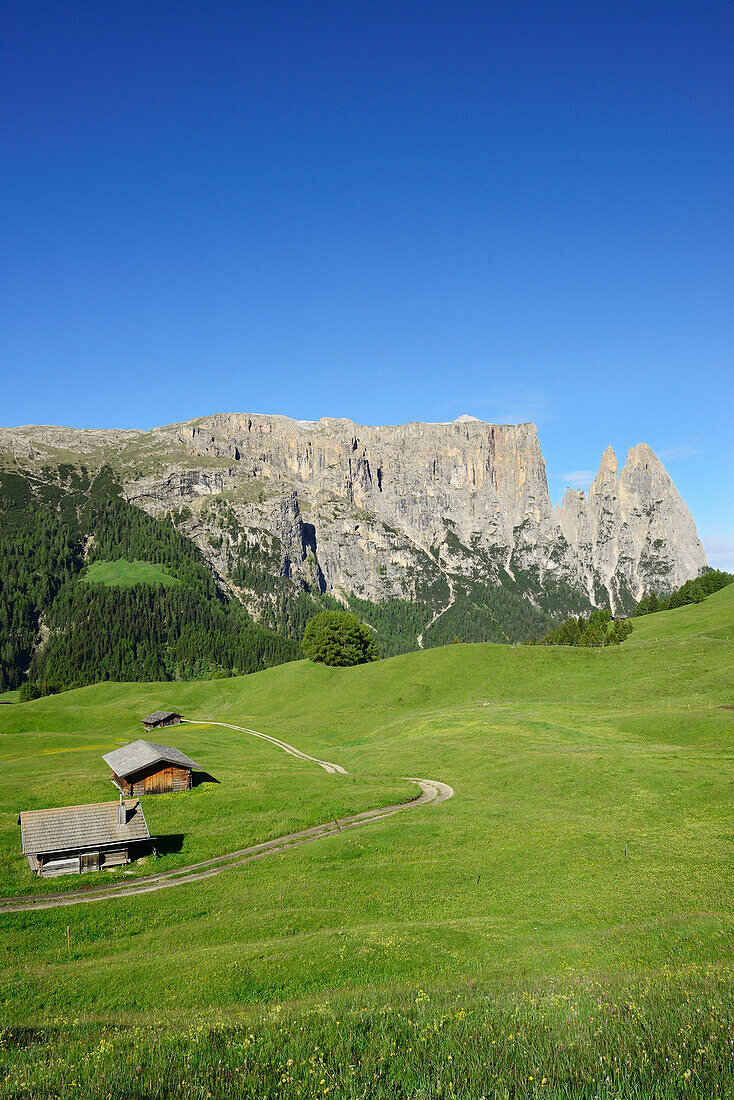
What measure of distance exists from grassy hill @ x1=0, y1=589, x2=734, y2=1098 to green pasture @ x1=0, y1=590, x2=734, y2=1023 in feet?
0.70

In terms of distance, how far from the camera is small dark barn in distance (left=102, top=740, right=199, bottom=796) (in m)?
62.8

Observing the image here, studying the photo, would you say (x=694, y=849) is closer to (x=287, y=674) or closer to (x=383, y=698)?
(x=383, y=698)

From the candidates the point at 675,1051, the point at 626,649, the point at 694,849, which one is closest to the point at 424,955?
the point at 675,1051

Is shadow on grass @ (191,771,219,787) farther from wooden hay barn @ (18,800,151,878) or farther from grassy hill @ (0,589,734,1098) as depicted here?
wooden hay barn @ (18,800,151,878)

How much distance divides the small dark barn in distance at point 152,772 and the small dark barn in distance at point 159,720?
48985 mm

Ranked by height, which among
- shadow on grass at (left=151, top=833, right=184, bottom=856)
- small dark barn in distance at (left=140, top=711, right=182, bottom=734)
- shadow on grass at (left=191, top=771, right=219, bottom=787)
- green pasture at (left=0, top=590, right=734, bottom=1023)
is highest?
green pasture at (left=0, top=590, right=734, bottom=1023)

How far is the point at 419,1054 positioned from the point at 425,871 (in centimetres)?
2997

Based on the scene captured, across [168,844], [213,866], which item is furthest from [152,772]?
[213,866]

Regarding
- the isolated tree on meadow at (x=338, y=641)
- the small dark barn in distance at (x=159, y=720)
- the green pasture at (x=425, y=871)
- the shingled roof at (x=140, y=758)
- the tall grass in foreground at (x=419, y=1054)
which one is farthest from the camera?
the isolated tree on meadow at (x=338, y=641)

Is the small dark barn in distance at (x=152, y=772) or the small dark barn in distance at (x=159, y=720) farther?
the small dark barn in distance at (x=159, y=720)

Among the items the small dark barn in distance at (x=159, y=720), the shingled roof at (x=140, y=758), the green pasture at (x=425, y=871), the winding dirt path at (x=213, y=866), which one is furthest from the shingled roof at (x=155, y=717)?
the winding dirt path at (x=213, y=866)

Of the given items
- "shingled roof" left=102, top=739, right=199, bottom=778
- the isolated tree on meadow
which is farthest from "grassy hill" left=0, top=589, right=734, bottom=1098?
the isolated tree on meadow

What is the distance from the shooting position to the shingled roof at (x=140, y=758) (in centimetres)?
6278

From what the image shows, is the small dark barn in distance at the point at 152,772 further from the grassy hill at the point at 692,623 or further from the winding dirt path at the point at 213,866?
the grassy hill at the point at 692,623
